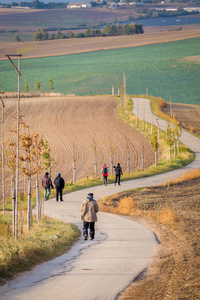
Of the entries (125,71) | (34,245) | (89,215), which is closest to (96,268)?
(34,245)

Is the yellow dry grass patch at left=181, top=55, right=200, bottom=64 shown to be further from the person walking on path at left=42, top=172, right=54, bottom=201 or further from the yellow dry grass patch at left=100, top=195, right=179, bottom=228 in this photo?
the yellow dry grass patch at left=100, top=195, right=179, bottom=228

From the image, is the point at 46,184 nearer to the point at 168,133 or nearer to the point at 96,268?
the point at 96,268

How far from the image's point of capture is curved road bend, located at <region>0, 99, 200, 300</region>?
1019 centimetres

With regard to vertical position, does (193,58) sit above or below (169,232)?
above

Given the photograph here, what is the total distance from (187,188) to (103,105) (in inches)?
1821

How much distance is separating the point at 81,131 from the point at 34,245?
147 feet

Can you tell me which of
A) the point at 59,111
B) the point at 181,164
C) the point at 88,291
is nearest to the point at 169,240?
the point at 88,291

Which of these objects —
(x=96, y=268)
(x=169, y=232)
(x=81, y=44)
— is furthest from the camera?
(x=81, y=44)

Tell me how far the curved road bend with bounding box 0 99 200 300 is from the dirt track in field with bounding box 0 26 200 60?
496 ft

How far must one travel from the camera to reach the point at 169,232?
58.9 ft

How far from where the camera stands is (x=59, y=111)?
7200cm

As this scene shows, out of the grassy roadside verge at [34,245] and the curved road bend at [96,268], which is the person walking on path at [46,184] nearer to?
the curved road bend at [96,268]

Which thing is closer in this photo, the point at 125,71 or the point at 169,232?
the point at 169,232

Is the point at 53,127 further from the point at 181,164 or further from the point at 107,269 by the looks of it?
the point at 107,269
